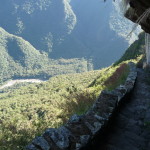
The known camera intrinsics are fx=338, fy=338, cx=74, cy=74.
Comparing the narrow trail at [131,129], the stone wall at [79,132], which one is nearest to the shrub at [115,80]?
the narrow trail at [131,129]

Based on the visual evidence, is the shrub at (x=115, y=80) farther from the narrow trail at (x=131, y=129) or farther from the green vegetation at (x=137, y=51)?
the green vegetation at (x=137, y=51)

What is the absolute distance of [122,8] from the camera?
534cm

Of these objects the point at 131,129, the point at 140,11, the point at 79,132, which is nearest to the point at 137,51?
the point at 131,129

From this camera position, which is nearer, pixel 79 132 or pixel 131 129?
pixel 79 132

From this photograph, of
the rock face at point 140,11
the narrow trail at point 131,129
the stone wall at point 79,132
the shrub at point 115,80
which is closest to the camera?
the rock face at point 140,11

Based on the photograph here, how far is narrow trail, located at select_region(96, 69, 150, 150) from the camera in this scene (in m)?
6.45

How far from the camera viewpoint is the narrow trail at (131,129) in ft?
21.1

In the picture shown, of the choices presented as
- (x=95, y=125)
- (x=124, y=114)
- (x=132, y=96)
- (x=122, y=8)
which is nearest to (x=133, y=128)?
(x=124, y=114)

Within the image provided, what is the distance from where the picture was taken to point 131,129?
→ 7.55 m

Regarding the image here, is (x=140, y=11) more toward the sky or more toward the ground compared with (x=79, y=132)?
more toward the sky

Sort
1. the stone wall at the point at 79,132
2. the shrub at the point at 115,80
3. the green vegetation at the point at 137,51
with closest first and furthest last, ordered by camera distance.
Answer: the stone wall at the point at 79,132
the shrub at the point at 115,80
the green vegetation at the point at 137,51

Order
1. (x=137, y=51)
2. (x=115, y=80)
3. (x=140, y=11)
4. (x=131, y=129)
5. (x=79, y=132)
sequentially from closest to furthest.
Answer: (x=140, y=11), (x=79, y=132), (x=131, y=129), (x=115, y=80), (x=137, y=51)

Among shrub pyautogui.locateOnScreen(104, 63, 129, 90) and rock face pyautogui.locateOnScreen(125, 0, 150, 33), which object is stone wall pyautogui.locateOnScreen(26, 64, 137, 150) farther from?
shrub pyautogui.locateOnScreen(104, 63, 129, 90)

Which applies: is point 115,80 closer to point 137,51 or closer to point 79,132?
point 79,132
